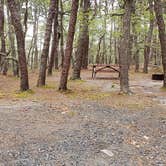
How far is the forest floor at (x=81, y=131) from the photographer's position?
5.81 m

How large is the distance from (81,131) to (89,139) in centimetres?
54

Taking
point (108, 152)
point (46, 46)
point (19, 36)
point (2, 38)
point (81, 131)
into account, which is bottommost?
point (108, 152)

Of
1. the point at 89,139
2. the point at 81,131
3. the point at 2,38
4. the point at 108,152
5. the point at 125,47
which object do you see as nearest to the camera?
the point at 108,152

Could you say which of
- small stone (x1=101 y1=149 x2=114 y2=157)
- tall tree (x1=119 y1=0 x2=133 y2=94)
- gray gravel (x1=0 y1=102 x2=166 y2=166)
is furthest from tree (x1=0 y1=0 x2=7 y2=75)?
small stone (x1=101 y1=149 x2=114 y2=157)

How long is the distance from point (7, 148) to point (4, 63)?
15.1 metres

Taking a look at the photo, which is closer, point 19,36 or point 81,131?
point 81,131

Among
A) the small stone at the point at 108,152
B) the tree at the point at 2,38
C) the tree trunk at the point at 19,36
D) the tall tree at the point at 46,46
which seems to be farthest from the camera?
the tree at the point at 2,38

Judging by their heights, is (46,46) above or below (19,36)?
below

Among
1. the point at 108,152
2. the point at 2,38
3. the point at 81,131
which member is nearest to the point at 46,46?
the point at 81,131

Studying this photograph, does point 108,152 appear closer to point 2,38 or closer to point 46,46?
point 46,46

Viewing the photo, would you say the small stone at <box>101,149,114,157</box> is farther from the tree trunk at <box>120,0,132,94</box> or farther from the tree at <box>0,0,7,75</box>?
the tree at <box>0,0,7,75</box>

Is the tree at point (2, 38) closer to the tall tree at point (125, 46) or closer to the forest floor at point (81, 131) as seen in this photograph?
the forest floor at point (81, 131)

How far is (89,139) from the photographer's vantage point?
22.3 feet

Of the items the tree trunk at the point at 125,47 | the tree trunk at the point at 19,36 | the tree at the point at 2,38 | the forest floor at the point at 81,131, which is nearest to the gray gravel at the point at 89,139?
the forest floor at the point at 81,131
